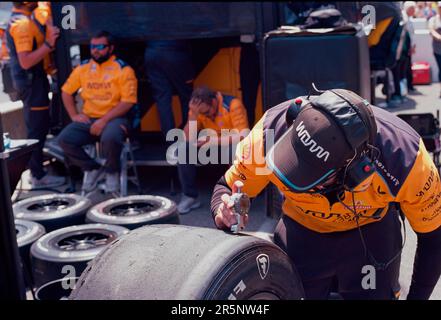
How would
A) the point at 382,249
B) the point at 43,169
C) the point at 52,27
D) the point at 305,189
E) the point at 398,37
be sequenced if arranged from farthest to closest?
the point at 398,37 → the point at 43,169 → the point at 52,27 → the point at 382,249 → the point at 305,189

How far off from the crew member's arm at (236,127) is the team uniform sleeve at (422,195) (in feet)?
10.2

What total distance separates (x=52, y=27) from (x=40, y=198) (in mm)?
2400

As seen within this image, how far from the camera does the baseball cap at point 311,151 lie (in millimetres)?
1928

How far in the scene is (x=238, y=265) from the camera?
1.69 m

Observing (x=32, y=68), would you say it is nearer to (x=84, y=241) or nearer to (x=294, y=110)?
(x=84, y=241)

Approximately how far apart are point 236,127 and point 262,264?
12.0ft

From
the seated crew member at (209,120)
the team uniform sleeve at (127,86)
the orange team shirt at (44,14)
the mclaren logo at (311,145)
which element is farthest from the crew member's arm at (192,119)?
the mclaren logo at (311,145)

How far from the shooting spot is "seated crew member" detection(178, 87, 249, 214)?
5.34 metres

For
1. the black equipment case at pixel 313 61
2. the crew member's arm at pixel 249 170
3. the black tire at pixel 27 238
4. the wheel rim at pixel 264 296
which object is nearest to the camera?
the wheel rim at pixel 264 296

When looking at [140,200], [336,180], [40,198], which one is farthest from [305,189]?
[40,198]

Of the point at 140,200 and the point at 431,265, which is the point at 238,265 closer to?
the point at 431,265

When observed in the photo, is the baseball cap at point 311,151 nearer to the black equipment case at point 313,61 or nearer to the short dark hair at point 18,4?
the black equipment case at point 313,61

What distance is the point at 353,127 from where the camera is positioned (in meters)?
1.92

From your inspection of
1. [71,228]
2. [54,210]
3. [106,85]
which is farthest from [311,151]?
[106,85]
